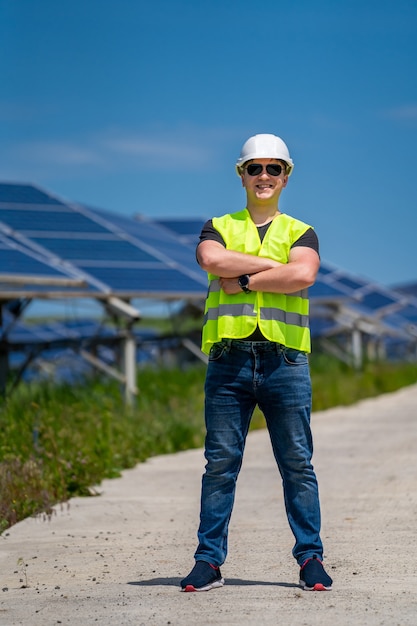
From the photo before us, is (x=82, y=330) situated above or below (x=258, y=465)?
above

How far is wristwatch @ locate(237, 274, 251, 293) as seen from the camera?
18.7 ft

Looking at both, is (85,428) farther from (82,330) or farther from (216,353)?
(82,330)

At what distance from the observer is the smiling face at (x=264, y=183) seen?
5895 millimetres

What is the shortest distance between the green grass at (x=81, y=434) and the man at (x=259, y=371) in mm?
2504

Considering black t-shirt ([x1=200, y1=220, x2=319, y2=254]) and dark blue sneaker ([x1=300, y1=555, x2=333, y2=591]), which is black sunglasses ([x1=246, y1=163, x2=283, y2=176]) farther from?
dark blue sneaker ([x1=300, y1=555, x2=333, y2=591])

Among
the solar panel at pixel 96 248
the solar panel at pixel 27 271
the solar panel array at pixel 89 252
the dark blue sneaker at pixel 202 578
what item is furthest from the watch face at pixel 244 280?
the solar panel at pixel 96 248

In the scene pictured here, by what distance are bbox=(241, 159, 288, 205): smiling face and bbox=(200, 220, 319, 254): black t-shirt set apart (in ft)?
0.42

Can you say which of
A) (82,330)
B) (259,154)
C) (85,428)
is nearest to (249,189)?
(259,154)

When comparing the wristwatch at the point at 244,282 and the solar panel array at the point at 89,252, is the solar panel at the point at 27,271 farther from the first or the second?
the wristwatch at the point at 244,282

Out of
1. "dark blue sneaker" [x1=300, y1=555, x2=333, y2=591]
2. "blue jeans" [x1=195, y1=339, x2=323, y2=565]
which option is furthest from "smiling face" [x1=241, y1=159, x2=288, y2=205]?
"dark blue sneaker" [x1=300, y1=555, x2=333, y2=591]

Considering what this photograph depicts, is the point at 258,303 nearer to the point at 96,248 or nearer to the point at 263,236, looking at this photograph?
the point at 263,236

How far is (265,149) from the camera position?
19.3 ft

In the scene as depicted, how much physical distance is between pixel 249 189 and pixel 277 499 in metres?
3.84

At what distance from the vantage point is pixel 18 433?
1075 centimetres
